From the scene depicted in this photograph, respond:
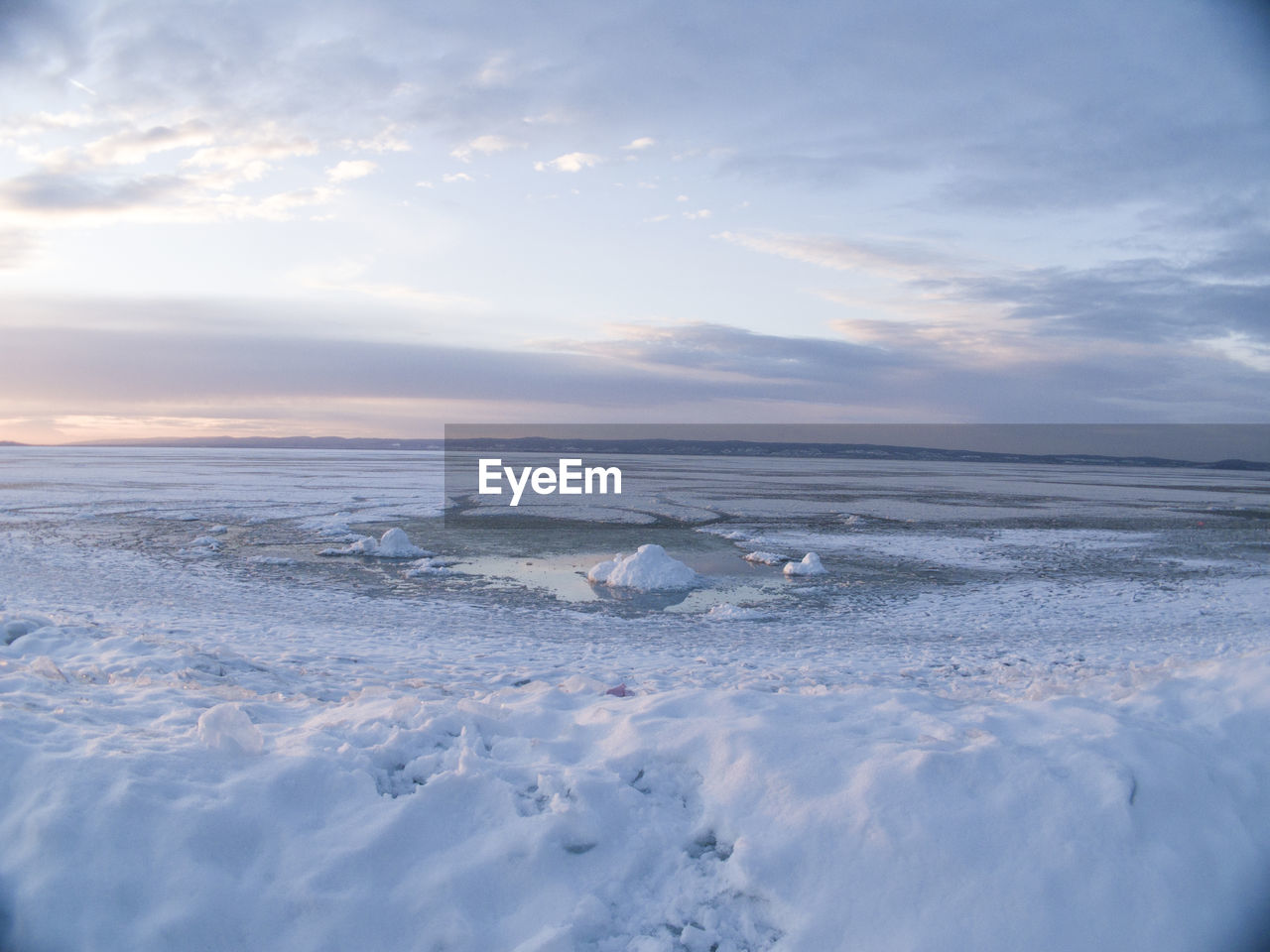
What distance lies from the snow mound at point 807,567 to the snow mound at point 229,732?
39.1 feet

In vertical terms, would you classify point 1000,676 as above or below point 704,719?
below

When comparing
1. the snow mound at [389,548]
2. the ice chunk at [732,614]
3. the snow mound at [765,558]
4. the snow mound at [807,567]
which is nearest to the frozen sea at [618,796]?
the ice chunk at [732,614]

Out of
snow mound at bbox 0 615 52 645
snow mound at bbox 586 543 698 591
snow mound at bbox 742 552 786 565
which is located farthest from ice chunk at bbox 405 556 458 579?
snow mound at bbox 742 552 786 565

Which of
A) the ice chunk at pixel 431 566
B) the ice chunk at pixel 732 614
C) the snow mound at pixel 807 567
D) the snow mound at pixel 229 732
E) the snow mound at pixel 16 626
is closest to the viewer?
the snow mound at pixel 229 732

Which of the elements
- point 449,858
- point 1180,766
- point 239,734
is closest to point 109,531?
point 239,734

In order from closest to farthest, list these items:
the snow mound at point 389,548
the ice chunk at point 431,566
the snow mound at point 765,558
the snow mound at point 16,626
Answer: the snow mound at point 16,626 → the ice chunk at point 431,566 → the snow mound at point 389,548 → the snow mound at point 765,558

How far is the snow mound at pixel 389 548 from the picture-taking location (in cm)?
1648

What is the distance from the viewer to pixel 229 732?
4.43m

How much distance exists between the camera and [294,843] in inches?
143

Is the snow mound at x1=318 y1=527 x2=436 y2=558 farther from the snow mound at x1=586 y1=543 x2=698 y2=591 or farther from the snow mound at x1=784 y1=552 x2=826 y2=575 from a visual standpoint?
the snow mound at x1=784 y1=552 x2=826 y2=575

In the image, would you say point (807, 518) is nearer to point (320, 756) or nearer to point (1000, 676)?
point (1000, 676)

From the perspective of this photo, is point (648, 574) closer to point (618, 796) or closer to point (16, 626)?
point (16, 626)

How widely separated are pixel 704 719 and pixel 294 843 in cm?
239

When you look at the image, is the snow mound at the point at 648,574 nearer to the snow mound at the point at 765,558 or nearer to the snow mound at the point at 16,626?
the snow mound at the point at 765,558
